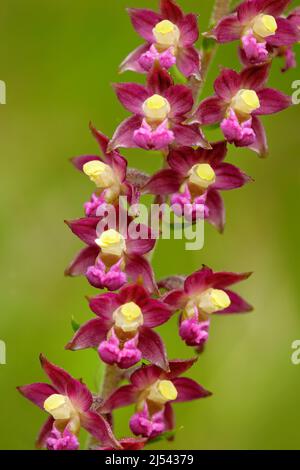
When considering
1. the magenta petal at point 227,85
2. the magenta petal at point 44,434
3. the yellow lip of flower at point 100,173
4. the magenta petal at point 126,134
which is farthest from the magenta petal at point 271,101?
the magenta petal at point 44,434

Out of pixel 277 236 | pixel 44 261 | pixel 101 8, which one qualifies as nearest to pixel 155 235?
pixel 44 261

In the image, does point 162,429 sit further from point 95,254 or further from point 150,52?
point 150,52

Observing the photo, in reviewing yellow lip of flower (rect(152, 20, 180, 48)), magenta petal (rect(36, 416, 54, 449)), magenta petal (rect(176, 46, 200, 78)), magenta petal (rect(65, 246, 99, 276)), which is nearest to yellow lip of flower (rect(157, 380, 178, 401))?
magenta petal (rect(36, 416, 54, 449))

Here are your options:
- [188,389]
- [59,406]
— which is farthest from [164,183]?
[59,406]

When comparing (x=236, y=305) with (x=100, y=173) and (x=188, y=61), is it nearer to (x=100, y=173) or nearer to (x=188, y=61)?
(x=100, y=173)

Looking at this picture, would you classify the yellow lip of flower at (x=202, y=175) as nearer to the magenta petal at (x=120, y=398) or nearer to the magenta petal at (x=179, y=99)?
the magenta petal at (x=179, y=99)

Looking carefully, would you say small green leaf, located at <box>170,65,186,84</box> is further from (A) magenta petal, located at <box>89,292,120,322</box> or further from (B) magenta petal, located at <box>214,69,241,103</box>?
(A) magenta petal, located at <box>89,292,120,322</box>
